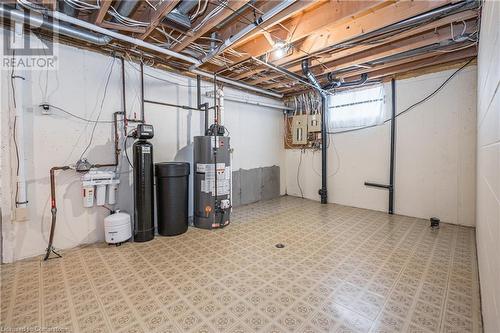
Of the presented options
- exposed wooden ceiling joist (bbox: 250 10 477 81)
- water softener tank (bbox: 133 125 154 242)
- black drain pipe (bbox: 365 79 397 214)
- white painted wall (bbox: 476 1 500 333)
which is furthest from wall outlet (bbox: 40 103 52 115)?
black drain pipe (bbox: 365 79 397 214)

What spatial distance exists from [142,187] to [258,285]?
1.87m

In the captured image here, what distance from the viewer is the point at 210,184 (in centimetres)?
341

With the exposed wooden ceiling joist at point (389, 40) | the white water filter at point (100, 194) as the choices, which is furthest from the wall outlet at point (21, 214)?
the exposed wooden ceiling joist at point (389, 40)

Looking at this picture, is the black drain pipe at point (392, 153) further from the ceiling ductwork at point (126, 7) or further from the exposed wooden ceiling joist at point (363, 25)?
the ceiling ductwork at point (126, 7)

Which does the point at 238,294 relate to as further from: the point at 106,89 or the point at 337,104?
the point at 337,104

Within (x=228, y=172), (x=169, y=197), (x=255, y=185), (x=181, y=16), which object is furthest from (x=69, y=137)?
(x=255, y=185)

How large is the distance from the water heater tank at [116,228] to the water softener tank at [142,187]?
0.13 m

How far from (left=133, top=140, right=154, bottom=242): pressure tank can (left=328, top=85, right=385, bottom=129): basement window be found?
12.1 feet

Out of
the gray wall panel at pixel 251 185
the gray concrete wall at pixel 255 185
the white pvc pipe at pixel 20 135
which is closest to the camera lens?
the white pvc pipe at pixel 20 135

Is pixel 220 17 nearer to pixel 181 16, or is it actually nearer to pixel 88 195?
pixel 181 16

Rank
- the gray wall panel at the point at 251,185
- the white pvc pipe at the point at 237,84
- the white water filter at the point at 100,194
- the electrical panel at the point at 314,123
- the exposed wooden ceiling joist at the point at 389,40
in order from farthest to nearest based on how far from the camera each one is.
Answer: the electrical panel at the point at 314,123 < the gray wall panel at the point at 251,185 < the white pvc pipe at the point at 237,84 < the white water filter at the point at 100,194 < the exposed wooden ceiling joist at the point at 389,40

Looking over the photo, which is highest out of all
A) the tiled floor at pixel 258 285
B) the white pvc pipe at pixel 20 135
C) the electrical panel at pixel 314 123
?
the electrical panel at pixel 314 123

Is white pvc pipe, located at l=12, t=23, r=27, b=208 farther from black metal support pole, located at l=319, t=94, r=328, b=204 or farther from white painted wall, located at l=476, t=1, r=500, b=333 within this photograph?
black metal support pole, located at l=319, t=94, r=328, b=204

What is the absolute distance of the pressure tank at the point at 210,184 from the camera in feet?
11.1
